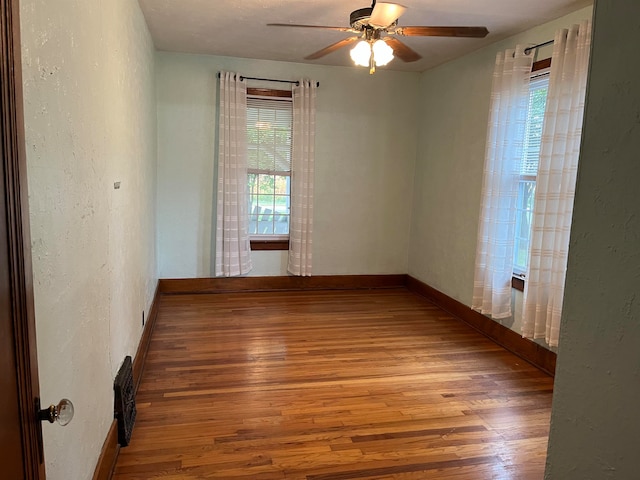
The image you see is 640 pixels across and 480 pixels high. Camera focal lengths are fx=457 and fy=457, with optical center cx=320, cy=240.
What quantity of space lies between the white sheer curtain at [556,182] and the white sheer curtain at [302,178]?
252 cm

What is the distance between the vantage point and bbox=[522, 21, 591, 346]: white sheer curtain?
9.77ft

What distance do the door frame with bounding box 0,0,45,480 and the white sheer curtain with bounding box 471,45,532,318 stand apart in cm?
346

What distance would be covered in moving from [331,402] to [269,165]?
9.95ft

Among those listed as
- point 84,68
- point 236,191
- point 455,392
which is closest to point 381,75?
point 236,191

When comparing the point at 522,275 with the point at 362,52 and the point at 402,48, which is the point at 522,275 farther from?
the point at 362,52

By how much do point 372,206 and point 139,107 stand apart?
117 inches

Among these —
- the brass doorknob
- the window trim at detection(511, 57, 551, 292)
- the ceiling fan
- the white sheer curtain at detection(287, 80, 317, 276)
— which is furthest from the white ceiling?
the brass doorknob

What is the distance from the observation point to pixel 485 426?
2592mm

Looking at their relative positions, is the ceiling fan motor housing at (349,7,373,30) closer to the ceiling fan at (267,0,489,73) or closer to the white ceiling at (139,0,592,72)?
the ceiling fan at (267,0,489,73)

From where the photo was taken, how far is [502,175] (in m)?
3.71

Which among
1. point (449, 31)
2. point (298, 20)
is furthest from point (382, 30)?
point (298, 20)

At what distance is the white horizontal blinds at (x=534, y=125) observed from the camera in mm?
3514

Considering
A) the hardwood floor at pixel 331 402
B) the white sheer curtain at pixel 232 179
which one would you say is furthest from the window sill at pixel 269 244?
the hardwood floor at pixel 331 402

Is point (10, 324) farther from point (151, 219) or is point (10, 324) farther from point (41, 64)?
point (151, 219)
